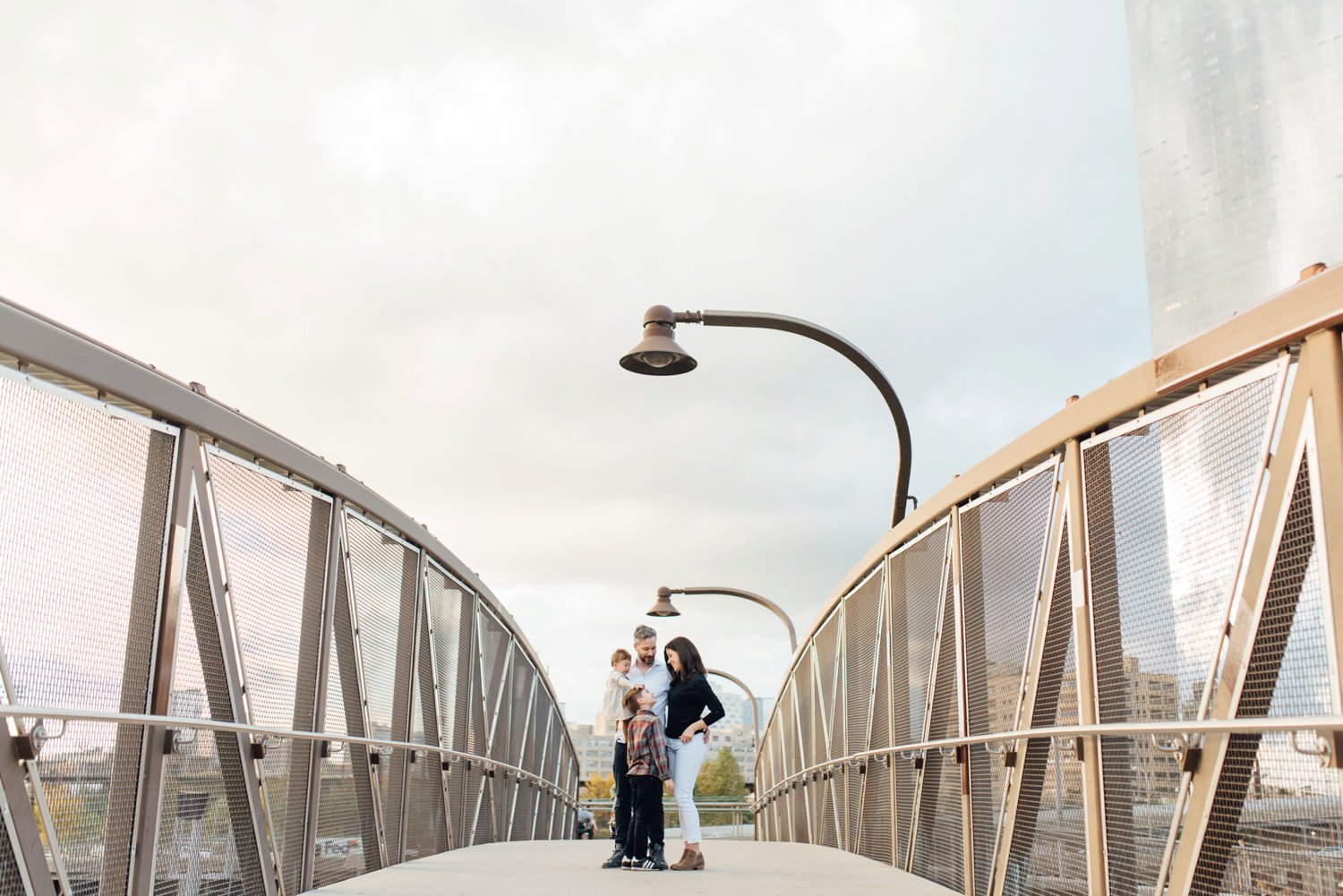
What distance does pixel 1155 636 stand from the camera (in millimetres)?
5117

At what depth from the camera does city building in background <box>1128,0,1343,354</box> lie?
11419 cm

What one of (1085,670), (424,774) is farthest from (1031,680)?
(424,774)

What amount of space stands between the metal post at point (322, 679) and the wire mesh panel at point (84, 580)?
2.06 m

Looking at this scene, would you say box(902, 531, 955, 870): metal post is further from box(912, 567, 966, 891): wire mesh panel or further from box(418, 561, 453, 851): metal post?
box(418, 561, 453, 851): metal post

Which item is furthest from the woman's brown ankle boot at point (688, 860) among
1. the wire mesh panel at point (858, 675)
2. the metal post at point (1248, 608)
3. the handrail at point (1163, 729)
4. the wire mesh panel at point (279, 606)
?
the metal post at point (1248, 608)

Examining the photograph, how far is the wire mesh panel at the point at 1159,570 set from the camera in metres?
4.62

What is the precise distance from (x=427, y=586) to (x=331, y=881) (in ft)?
11.9

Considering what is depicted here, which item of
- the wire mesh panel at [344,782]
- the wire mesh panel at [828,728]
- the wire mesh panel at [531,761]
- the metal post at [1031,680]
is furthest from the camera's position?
the wire mesh panel at [531,761]

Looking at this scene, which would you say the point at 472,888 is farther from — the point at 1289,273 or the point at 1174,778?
the point at 1289,273

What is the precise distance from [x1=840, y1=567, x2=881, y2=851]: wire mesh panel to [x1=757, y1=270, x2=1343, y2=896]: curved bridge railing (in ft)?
7.74

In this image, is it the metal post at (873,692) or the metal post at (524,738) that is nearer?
the metal post at (873,692)

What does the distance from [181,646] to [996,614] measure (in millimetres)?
4425

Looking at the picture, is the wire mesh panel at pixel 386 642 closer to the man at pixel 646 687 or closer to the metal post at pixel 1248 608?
the man at pixel 646 687

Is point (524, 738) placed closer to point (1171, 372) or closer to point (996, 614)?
point (996, 614)
